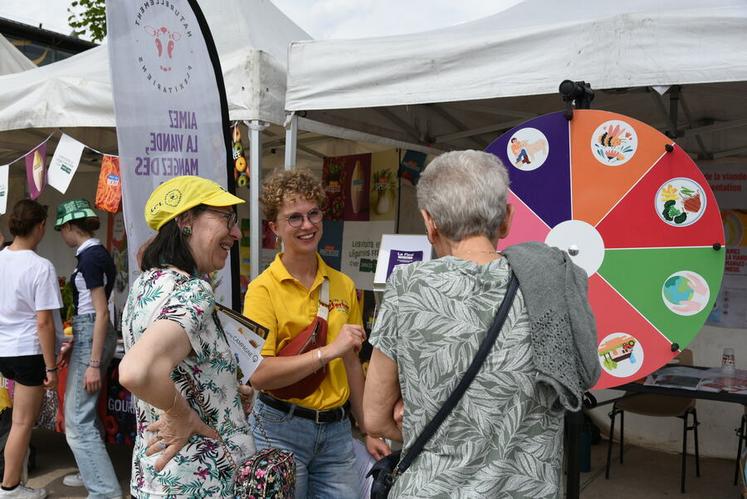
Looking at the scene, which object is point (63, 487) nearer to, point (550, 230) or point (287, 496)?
point (287, 496)

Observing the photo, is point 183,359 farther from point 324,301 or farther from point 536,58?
point 536,58

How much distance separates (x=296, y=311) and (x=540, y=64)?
1.33m

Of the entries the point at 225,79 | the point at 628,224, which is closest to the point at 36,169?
the point at 225,79

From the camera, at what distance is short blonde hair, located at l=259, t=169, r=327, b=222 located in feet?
7.33

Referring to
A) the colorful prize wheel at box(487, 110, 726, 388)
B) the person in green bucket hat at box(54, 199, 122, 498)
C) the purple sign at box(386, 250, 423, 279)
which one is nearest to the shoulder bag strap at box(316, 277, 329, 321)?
the purple sign at box(386, 250, 423, 279)

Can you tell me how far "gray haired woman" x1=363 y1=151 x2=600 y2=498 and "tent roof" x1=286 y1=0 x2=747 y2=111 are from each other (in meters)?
1.38

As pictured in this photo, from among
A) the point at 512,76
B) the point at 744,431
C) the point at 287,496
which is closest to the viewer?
the point at 287,496

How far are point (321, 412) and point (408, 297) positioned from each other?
1.00 metres

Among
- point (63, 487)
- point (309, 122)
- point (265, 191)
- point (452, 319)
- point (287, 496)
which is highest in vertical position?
point (309, 122)

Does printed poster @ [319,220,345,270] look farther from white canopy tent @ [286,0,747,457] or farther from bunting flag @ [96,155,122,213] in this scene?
bunting flag @ [96,155,122,213]

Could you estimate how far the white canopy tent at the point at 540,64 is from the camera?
2371 mm

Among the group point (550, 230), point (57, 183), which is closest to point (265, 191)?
point (550, 230)

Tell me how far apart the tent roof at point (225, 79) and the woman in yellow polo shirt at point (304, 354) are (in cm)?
120

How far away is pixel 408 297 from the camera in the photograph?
132 cm
